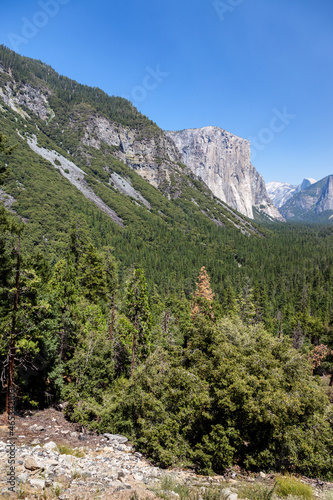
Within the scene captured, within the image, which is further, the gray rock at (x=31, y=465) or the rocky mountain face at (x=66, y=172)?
the rocky mountain face at (x=66, y=172)

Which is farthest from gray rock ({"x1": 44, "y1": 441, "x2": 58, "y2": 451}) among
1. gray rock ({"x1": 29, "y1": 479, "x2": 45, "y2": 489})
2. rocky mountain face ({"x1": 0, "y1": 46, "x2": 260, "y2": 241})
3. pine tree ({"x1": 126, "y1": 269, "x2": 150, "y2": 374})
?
rocky mountain face ({"x1": 0, "y1": 46, "x2": 260, "y2": 241})

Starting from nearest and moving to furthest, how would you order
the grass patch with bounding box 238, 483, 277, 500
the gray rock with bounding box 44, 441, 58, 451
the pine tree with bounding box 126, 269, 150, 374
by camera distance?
1. the grass patch with bounding box 238, 483, 277, 500
2. the gray rock with bounding box 44, 441, 58, 451
3. the pine tree with bounding box 126, 269, 150, 374

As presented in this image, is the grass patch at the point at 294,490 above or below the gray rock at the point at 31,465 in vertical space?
below

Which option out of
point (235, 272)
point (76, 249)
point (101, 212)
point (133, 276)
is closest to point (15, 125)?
point (101, 212)

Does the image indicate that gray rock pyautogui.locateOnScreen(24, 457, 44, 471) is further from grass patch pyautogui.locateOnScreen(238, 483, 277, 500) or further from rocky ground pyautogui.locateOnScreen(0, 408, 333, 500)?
grass patch pyautogui.locateOnScreen(238, 483, 277, 500)

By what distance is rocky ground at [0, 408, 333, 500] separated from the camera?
7.72m

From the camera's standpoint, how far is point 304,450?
12.7 meters

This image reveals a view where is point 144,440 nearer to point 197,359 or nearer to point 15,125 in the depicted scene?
point 197,359

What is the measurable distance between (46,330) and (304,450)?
16334mm

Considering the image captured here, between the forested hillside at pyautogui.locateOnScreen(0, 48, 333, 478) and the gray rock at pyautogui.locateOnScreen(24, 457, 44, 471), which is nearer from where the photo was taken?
the gray rock at pyautogui.locateOnScreen(24, 457, 44, 471)

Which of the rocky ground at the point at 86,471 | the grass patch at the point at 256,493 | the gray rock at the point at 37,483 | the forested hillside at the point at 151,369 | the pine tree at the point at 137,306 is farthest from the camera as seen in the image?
the pine tree at the point at 137,306

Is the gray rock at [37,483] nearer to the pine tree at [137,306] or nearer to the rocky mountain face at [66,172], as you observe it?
the pine tree at [137,306]

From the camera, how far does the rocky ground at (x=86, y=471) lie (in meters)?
7.72

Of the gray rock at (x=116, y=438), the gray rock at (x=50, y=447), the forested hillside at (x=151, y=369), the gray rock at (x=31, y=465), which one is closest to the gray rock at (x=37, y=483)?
the gray rock at (x=31, y=465)
